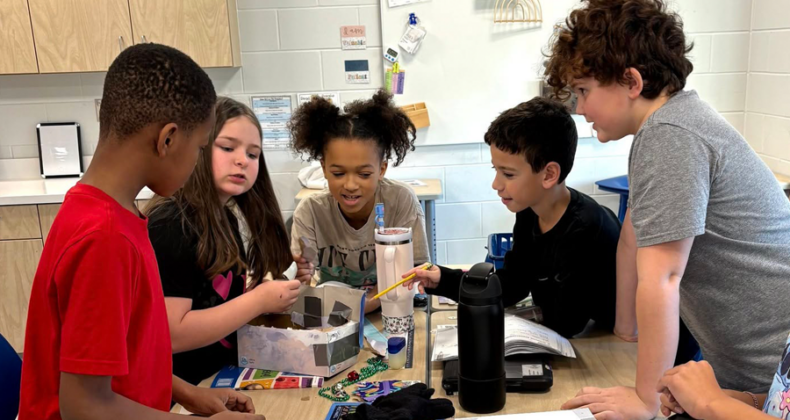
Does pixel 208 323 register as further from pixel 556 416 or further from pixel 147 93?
pixel 556 416

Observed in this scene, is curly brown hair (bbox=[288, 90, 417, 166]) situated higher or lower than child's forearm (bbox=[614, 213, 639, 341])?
higher

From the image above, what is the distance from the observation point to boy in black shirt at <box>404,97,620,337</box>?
140 cm

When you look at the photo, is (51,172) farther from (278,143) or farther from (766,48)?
(766,48)

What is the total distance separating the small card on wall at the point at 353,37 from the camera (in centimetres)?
336

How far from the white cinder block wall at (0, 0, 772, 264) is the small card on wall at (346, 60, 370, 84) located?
3cm

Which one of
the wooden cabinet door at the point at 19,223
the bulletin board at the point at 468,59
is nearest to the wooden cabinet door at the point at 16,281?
the wooden cabinet door at the point at 19,223

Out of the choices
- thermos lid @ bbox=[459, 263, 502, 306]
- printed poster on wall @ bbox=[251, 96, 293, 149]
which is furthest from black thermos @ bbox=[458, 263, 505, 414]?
printed poster on wall @ bbox=[251, 96, 293, 149]

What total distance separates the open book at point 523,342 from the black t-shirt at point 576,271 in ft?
0.25

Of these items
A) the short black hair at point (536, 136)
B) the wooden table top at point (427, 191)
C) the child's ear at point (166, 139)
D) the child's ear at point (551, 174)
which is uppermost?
the child's ear at point (166, 139)

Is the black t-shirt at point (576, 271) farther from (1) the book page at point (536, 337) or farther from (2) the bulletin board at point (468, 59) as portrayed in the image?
(2) the bulletin board at point (468, 59)

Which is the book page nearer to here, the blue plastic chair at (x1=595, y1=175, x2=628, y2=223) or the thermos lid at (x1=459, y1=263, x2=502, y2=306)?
the thermos lid at (x1=459, y1=263, x2=502, y2=306)

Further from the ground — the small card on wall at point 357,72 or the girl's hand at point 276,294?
the small card on wall at point 357,72

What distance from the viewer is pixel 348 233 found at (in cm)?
183

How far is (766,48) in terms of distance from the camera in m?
3.21
